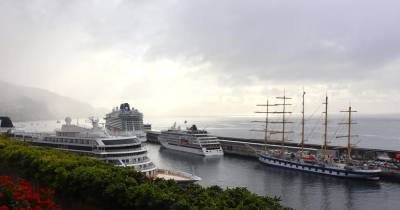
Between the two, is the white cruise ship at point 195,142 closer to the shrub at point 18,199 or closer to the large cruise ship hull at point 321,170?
the large cruise ship hull at point 321,170

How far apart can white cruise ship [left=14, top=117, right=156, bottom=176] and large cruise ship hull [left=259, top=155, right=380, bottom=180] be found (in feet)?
85.0

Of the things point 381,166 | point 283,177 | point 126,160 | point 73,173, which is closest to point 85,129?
point 126,160

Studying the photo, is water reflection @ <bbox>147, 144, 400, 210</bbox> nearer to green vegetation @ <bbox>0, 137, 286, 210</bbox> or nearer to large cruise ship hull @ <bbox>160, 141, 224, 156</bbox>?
large cruise ship hull @ <bbox>160, 141, 224, 156</bbox>

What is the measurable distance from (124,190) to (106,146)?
102 feet

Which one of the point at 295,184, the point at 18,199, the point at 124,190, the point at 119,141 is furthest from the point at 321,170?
the point at 18,199

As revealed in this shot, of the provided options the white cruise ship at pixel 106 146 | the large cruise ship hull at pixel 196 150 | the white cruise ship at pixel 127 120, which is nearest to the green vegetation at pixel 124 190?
the white cruise ship at pixel 106 146

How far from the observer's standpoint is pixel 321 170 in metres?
56.0

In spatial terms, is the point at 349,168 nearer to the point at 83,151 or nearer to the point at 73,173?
the point at 83,151

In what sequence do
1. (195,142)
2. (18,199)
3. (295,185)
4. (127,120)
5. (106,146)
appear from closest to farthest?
1. (18,199)
2. (106,146)
3. (295,185)
4. (195,142)
5. (127,120)

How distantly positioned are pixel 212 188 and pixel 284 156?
52.5 m

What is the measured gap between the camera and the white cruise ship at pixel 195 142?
7551 cm

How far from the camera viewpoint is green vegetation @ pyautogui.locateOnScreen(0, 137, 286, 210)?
40.1 feet

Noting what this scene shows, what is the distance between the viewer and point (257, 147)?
78.6 metres

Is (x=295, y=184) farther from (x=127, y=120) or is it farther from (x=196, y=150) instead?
(x=127, y=120)
